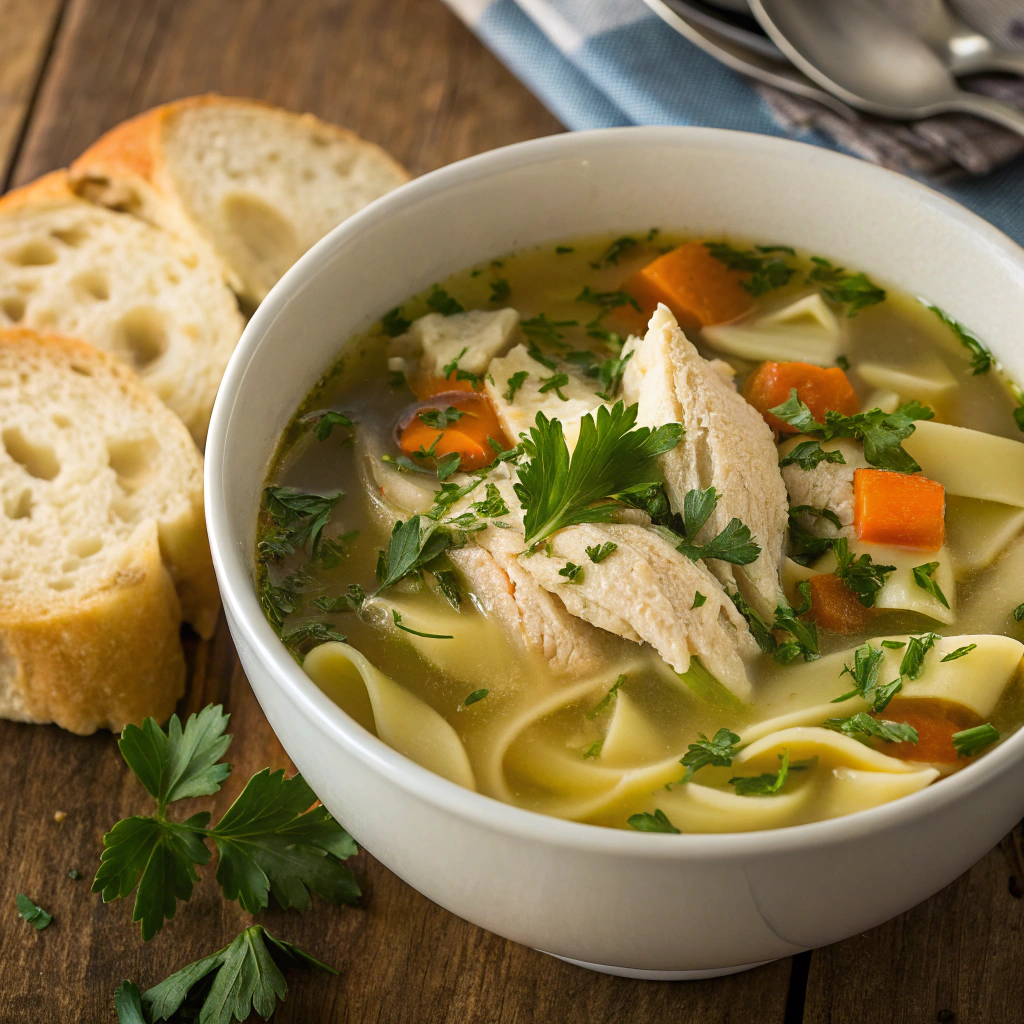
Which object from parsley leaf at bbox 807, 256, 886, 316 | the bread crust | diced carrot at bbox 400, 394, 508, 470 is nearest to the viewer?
diced carrot at bbox 400, 394, 508, 470

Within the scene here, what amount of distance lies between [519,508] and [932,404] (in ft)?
3.83

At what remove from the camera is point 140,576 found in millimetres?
3148

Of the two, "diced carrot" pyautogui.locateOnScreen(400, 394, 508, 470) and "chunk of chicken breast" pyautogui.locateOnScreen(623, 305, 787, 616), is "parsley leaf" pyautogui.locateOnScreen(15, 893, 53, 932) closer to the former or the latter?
"diced carrot" pyautogui.locateOnScreen(400, 394, 508, 470)

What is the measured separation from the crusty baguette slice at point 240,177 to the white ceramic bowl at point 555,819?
102 centimetres

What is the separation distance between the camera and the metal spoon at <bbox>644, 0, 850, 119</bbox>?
4.00m

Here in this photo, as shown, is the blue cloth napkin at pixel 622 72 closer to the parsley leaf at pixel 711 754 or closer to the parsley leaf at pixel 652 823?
the parsley leaf at pixel 711 754

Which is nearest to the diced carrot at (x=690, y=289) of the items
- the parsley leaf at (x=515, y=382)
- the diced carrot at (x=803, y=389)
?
the diced carrot at (x=803, y=389)

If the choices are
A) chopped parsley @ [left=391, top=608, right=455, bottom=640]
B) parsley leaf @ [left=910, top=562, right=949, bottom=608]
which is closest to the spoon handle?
parsley leaf @ [left=910, top=562, right=949, bottom=608]

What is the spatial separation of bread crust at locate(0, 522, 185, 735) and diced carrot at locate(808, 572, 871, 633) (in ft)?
5.46

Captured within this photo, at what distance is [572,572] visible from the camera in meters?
2.64

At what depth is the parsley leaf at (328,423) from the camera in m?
3.01

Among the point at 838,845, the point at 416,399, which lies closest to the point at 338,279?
the point at 416,399

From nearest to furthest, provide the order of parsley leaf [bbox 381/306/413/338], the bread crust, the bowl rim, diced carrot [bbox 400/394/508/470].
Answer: the bowl rim
diced carrot [bbox 400/394/508/470]
the bread crust
parsley leaf [bbox 381/306/413/338]

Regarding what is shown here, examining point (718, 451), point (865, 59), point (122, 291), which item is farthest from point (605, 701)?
point (865, 59)
